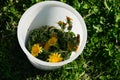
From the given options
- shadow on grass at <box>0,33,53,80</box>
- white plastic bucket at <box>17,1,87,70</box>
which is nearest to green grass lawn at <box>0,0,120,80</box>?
shadow on grass at <box>0,33,53,80</box>

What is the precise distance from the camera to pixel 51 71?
2.77m

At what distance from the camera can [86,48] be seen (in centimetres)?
286

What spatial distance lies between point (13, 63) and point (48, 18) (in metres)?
0.44

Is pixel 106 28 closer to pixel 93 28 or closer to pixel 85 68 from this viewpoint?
pixel 93 28

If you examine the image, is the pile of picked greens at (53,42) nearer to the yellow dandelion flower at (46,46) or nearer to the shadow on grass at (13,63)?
the yellow dandelion flower at (46,46)

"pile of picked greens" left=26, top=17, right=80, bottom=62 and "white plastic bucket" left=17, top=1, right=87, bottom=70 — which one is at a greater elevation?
"white plastic bucket" left=17, top=1, right=87, bottom=70

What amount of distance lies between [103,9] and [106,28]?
0.17 metres

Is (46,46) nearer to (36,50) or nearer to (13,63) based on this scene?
(36,50)

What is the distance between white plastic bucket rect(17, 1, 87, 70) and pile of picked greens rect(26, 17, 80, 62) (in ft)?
0.15

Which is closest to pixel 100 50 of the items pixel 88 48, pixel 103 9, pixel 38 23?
pixel 88 48

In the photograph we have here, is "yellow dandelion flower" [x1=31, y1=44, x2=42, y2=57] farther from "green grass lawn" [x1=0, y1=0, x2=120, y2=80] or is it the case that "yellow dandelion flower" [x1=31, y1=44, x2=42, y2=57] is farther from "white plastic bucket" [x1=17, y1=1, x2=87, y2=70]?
"green grass lawn" [x1=0, y1=0, x2=120, y2=80]

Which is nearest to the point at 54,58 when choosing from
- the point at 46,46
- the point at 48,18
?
the point at 46,46

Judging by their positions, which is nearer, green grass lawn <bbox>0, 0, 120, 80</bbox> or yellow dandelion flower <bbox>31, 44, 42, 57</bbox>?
yellow dandelion flower <bbox>31, 44, 42, 57</bbox>

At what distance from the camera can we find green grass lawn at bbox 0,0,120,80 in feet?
9.05
